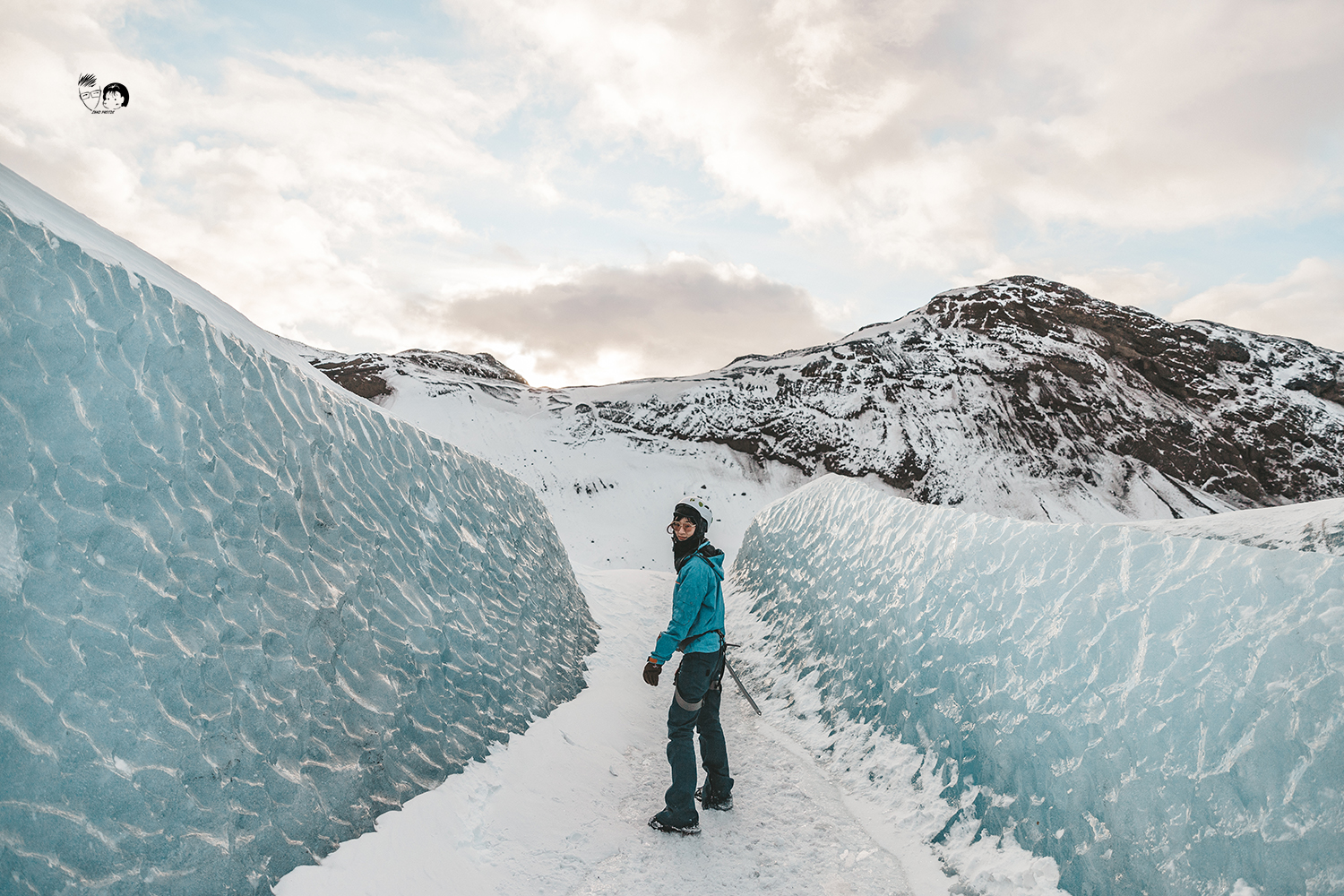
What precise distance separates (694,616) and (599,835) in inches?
62.8

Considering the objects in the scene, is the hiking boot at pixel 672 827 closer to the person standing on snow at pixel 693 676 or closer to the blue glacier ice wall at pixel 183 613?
the person standing on snow at pixel 693 676

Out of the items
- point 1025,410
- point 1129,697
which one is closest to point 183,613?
point 1129,697

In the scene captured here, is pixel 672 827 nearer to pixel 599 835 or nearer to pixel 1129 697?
pixel 599 835

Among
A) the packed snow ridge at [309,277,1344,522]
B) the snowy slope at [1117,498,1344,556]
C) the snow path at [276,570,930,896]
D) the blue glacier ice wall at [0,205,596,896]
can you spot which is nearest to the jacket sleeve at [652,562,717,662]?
the snow path at [276,570,930,896]

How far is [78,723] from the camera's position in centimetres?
267

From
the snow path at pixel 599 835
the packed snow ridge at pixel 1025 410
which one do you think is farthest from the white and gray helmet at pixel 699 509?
the packed snow ridge at pixel 1025 410

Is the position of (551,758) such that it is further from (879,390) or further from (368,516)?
(879,390)

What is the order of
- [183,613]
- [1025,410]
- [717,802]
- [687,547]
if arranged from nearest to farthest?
[183,613] < [717,802] < [687,547] < [1025,410]

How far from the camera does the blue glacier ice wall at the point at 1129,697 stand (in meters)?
2.89

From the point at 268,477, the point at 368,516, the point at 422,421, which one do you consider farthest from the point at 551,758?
the point at 422,421

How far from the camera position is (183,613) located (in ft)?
10.4

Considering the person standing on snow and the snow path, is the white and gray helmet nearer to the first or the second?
the person standing on snow

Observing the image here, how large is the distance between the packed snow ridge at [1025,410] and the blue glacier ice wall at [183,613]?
27412 millimetres

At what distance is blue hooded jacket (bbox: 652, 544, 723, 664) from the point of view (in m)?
4.48
